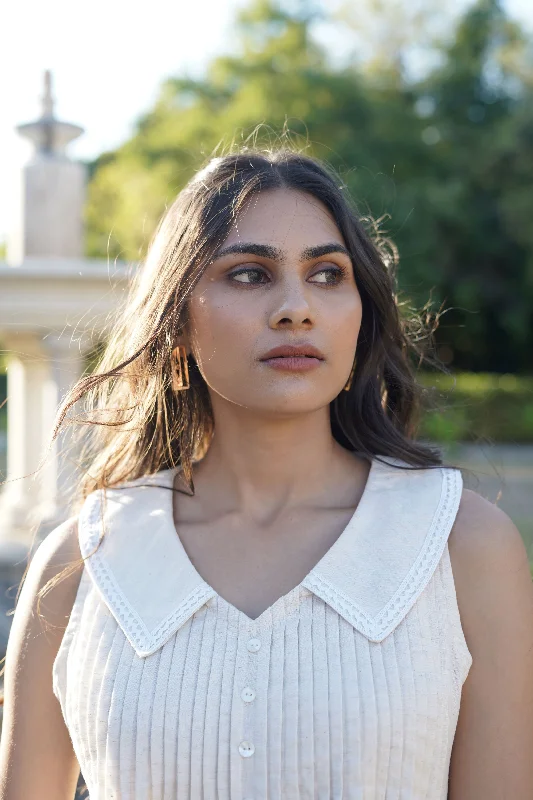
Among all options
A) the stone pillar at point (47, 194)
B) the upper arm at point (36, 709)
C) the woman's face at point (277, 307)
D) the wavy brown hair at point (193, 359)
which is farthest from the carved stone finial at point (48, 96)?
the upper arm at point (36, 709)

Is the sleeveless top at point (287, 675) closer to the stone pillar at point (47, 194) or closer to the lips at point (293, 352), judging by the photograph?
the lips at point (293, 352)

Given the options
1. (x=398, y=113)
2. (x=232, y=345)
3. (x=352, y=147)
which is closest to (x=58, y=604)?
(x=232, y=345)

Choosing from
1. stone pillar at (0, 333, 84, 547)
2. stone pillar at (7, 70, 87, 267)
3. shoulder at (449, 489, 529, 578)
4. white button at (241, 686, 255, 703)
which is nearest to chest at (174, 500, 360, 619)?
white button at (241, 686, 255, 703)

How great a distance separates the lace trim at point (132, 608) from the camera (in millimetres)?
1746

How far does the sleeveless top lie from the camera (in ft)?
5.29

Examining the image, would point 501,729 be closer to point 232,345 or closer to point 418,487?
point 418,487

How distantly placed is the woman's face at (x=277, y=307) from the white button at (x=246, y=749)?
62 cm

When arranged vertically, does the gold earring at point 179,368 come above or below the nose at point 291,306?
below

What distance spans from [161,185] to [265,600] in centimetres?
1951

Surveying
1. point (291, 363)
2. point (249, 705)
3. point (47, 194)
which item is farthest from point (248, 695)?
point (47, 194)

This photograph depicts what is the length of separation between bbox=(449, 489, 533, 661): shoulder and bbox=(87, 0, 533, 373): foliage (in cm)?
1671

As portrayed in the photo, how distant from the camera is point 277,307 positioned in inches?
71.7

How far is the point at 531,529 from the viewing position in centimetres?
581

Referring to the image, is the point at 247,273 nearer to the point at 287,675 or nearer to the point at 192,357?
the point at 192,357
